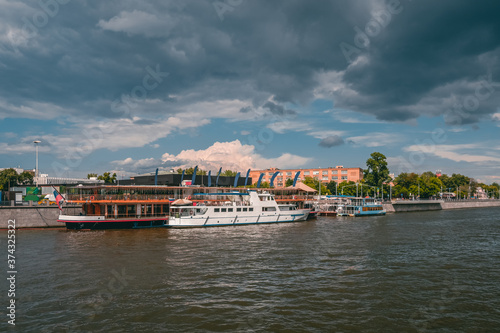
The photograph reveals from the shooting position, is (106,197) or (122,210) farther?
(122,210)

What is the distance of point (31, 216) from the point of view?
202 ft

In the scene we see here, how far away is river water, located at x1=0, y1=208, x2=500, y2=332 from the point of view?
750 inches

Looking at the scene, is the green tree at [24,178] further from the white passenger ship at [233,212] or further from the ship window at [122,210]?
the white passenger ship at [233,212]

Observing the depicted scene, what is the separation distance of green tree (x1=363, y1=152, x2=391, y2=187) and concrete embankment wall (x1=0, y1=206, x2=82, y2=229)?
405 feet

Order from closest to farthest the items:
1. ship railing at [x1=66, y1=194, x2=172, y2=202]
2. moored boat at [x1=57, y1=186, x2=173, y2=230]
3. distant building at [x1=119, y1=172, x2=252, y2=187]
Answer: moored boat at [x1=57, y1=186, x2=173, y2=230] < ship railing at [x1=66, y1=194, x2=172, y2=202] < distant building at [x1=119, y1=172, x2=252, y2=187]

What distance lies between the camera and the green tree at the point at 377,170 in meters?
148

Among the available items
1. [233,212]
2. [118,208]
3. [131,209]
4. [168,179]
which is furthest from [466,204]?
[118,208]

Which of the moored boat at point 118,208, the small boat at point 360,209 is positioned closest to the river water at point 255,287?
the moored boat at point 118,208

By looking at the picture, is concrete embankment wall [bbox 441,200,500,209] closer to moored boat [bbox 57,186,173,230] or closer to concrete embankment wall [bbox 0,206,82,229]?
moored boat [bbox 57,186,173,230]

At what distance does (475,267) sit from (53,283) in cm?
3676

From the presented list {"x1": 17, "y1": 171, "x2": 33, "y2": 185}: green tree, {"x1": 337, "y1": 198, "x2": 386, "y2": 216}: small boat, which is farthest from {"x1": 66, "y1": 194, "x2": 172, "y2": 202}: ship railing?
{"x1": 17, "y1": 171, "x2": 33, "y2": 185}: green tree

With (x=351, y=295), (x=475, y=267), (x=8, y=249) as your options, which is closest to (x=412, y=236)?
(x=475, y=267)

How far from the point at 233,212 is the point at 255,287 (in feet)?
141

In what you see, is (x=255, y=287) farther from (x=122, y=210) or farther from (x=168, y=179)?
(x=168, y=179)
